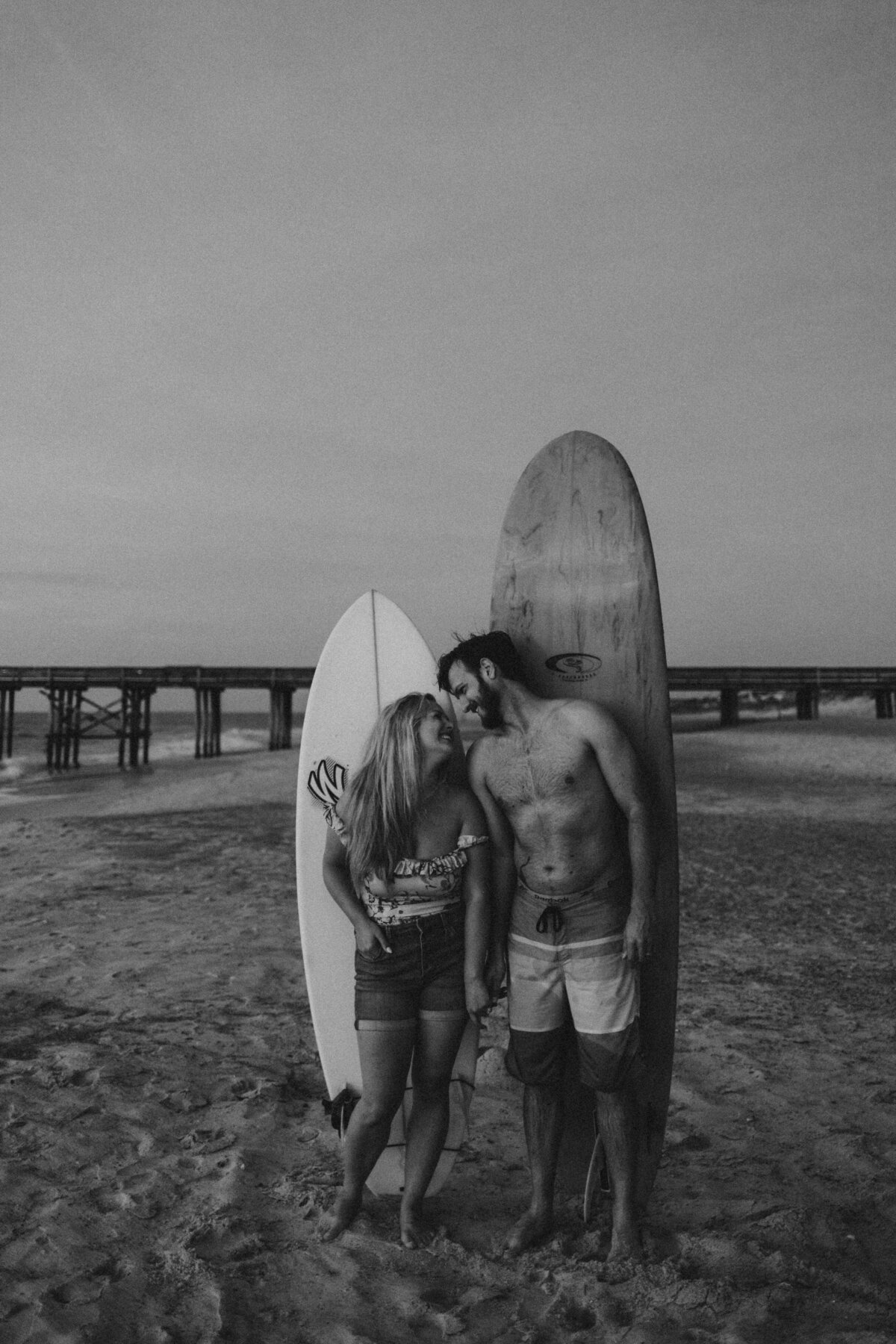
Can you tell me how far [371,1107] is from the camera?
260 centimetres

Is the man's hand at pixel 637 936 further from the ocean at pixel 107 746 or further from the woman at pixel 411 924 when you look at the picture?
the ocean at pixel 107 746

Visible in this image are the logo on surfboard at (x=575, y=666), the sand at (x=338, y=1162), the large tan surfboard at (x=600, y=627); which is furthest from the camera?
the logo on surfboard at (x=575, y=666)

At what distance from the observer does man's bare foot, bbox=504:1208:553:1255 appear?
255 cm

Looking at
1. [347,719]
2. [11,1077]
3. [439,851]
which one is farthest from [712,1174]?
[11,1077]

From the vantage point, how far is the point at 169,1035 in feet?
13.3

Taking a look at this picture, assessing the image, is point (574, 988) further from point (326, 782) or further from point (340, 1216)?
point (326, 782)

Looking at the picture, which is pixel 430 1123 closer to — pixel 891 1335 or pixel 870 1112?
pixel 891 1335

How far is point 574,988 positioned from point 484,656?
98 cm

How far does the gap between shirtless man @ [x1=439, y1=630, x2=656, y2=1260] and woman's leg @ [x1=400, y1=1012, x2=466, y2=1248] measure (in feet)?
0.62

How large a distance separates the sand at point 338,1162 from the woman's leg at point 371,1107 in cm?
8

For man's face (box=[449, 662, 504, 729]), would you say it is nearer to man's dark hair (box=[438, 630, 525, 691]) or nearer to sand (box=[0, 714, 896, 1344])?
man's dark hair (box=[438, 630, 525, 691])

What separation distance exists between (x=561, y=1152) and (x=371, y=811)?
4.39 feet

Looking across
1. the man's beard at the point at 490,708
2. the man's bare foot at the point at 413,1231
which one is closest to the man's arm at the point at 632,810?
the man's beard at the point at 490,708

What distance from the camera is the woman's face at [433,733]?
2.61 m
